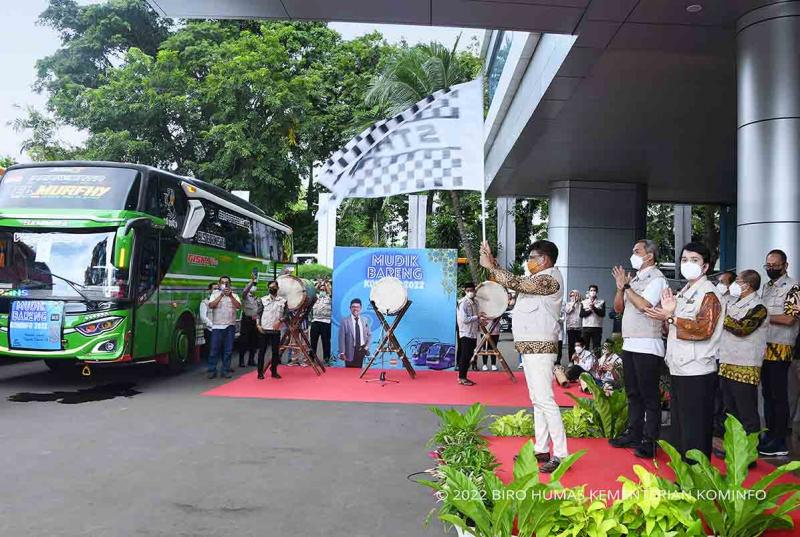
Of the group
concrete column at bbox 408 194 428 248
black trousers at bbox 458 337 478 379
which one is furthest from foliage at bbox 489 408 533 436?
concrete column at bbox 408 194 428 248

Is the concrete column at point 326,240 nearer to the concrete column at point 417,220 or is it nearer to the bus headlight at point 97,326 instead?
the concrete column at point 417,220

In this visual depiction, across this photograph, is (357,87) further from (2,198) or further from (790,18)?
(790,18)

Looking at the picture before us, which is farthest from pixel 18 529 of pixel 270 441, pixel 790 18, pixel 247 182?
pixel 247 182

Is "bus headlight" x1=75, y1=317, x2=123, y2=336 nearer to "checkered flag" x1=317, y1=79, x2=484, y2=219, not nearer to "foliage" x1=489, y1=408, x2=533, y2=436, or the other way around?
"checkered flag" x1=317, y1=79, x2=484, y2=219

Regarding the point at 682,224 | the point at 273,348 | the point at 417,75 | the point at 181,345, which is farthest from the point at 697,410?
the point at 682,224

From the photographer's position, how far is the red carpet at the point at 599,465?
475 cm

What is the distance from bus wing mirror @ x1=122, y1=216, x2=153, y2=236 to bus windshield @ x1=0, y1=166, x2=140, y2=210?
0.90ft

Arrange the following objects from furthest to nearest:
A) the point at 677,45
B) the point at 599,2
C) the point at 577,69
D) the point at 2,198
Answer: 1. the point at 2,198
2. the point at 577,69
3. the point at 677,45
4. the point at 599,2

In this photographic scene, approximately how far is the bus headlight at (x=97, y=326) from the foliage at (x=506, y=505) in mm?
7022

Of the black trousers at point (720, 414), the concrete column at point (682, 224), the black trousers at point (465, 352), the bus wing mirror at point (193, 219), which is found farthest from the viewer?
the concrete column at point (682, 224)

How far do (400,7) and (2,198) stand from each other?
7.08 metres

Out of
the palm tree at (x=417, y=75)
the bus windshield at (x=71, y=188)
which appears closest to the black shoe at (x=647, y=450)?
the bus windshield at (x=71, y=188)

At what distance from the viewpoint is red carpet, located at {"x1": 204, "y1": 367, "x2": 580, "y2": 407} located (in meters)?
9.33

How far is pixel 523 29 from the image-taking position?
8328 mm
